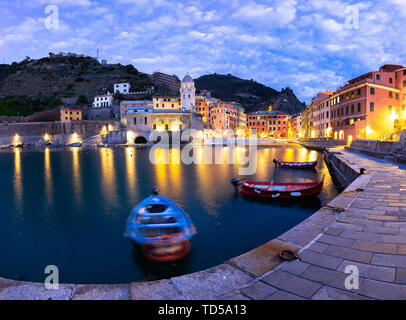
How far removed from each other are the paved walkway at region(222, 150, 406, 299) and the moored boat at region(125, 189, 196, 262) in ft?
16.3

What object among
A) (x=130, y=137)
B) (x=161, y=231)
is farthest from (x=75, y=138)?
(x=161, y=231)

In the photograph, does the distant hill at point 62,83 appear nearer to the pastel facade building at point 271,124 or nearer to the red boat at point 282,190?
the pastel facade building at point 271,124

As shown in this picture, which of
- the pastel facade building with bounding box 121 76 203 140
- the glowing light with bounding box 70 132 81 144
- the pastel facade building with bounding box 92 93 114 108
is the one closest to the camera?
the pastel facade building with bounding box 121 76 203 140

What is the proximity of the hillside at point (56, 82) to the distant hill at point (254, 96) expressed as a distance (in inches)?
2419

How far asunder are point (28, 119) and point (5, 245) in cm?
9806

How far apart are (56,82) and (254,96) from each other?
119 meters

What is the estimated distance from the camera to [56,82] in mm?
117875

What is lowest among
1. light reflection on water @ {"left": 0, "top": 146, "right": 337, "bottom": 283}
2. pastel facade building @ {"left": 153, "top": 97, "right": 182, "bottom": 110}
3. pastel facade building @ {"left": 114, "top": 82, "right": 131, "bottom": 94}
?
light reflection on water @ {"left": 0, "top": 146, "right": 337, "bottom": 283}

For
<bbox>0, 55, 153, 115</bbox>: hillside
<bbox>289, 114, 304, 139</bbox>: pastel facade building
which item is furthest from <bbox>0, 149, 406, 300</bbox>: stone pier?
<bbox>0, 55, 153, 115</bbox>: hillside

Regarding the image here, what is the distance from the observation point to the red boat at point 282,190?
15141 millimetres

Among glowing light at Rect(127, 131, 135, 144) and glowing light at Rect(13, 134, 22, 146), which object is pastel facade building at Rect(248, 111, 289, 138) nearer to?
glowing light at Rect(127, 131, 135, 144)

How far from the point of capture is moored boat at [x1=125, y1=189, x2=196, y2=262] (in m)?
8.87

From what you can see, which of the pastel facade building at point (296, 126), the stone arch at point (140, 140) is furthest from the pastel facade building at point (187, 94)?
the pastel facade building at point (296, 126)
